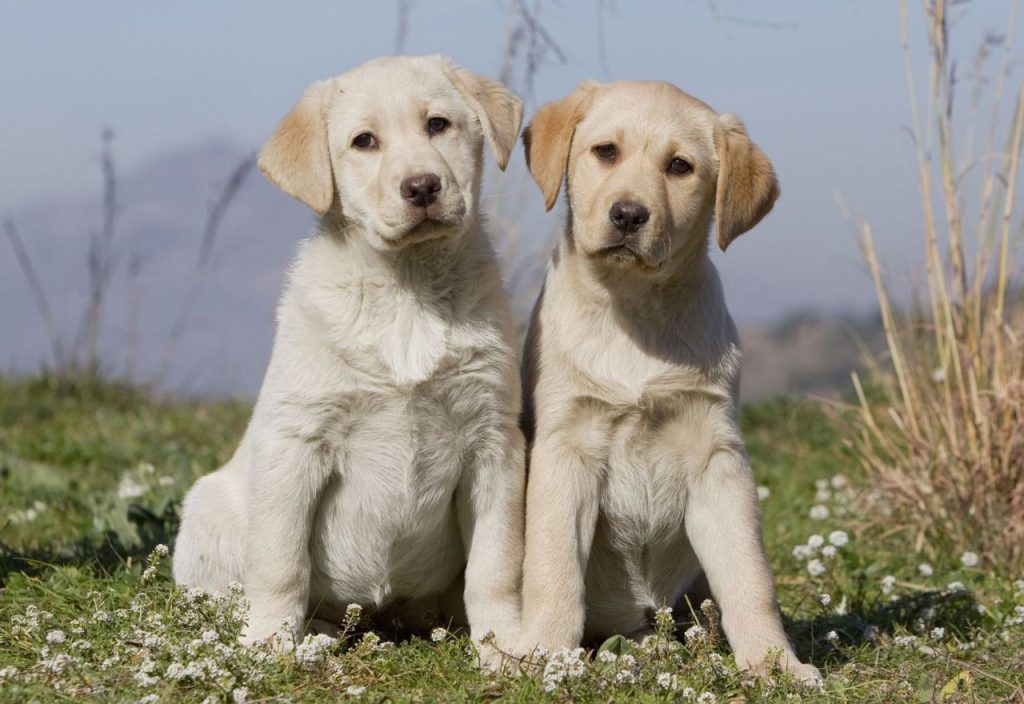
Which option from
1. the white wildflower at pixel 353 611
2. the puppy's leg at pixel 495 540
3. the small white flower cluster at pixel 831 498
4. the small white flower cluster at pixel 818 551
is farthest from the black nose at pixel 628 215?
the small white flower cluster at pixel 831 498

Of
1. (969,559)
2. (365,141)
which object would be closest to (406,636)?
(365,141)

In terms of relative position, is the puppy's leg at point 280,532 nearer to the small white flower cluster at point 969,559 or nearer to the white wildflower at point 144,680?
the white wildflower at point 144,680

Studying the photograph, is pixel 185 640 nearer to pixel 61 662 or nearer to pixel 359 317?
pixel 61 662

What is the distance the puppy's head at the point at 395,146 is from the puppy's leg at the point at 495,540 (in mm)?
751

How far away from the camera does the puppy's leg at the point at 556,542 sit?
166 inches

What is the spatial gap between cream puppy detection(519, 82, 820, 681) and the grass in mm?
272

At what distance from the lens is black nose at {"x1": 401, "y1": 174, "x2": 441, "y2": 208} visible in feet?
13.6

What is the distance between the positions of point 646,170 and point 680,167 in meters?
0.16

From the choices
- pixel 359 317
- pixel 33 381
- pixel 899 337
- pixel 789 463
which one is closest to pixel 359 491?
pixel 359 317

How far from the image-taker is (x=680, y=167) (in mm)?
4484

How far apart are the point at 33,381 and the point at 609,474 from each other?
670 cm

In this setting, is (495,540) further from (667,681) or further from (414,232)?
(414,232)

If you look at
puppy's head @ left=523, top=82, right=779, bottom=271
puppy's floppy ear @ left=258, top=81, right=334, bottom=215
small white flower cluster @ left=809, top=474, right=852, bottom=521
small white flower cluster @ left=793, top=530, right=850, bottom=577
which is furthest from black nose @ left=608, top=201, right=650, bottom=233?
small white flower cluster @ left=809, top=474, right=852, bottom=521

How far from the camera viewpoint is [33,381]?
32.6 ft
